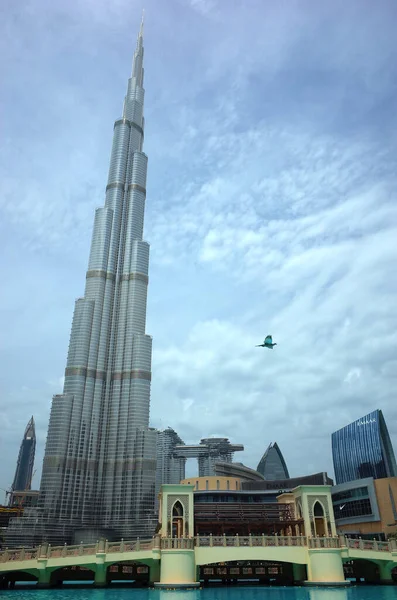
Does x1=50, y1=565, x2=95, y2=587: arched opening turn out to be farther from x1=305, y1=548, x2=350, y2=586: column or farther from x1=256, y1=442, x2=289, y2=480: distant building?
x1=256, y1=442, x2=289, y2=480: distant building

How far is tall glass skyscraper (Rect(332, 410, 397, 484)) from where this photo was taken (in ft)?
430

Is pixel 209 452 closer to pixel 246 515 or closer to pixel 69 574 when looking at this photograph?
pixel 246 515

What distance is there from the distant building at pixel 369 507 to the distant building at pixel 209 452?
7479cm

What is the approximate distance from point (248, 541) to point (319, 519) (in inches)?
374

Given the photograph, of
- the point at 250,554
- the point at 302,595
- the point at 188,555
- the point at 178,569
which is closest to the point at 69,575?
the point at 178,569

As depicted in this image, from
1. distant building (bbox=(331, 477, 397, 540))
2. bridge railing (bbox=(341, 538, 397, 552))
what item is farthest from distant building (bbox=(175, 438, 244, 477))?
bridge railing (bbox=(341, 538, 397, 552))

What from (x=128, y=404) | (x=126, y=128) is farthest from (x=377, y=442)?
(x=126, y=128)

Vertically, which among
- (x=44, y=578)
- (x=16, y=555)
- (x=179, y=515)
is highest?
(x=179, y=515)

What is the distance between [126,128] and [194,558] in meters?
181

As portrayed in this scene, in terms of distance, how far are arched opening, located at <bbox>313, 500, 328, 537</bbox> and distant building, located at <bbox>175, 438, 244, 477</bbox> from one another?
400ft

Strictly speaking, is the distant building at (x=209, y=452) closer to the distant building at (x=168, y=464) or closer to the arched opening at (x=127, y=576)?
the distant building at (x=168, y=464)

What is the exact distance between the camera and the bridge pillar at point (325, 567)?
134 ft

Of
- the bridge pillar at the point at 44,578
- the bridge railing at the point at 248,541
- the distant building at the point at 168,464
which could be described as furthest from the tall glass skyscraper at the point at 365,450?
the bridge pillar at the point at 44,578

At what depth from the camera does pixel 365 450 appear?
138125mm
